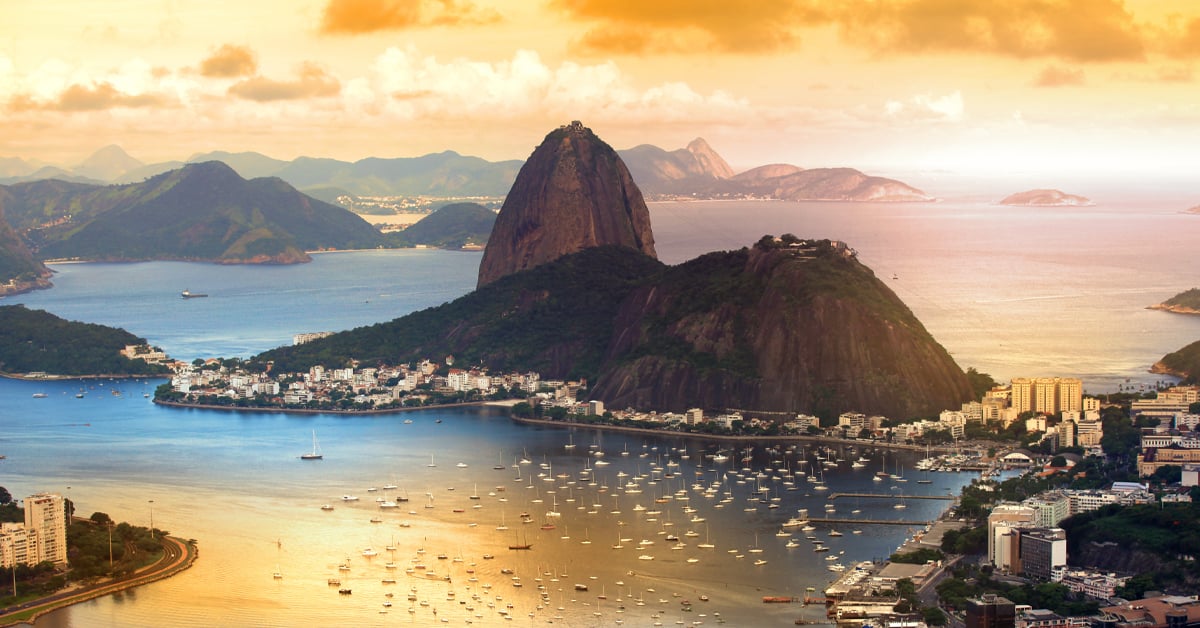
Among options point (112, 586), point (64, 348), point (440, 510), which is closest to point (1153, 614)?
point (440, 510)

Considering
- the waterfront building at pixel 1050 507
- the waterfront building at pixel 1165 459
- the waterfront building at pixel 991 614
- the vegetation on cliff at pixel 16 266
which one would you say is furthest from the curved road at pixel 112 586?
the vegetation on cliff at pixel 16 266

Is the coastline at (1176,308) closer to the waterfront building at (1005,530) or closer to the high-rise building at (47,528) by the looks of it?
the waterfront building at (1005,530)

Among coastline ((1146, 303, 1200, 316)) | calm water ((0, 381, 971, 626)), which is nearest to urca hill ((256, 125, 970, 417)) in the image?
calm water ((0, 381, 971, 626))

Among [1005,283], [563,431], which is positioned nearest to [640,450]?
[563,431]

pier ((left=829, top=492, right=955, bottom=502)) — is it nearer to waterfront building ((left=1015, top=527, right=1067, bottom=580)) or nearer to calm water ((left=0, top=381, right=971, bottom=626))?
calm water ((left=0, top=381, right=971, bottom=626))

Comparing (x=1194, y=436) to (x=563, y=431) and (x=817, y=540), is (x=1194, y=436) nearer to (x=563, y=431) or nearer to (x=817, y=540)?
(x=817, y=540)
